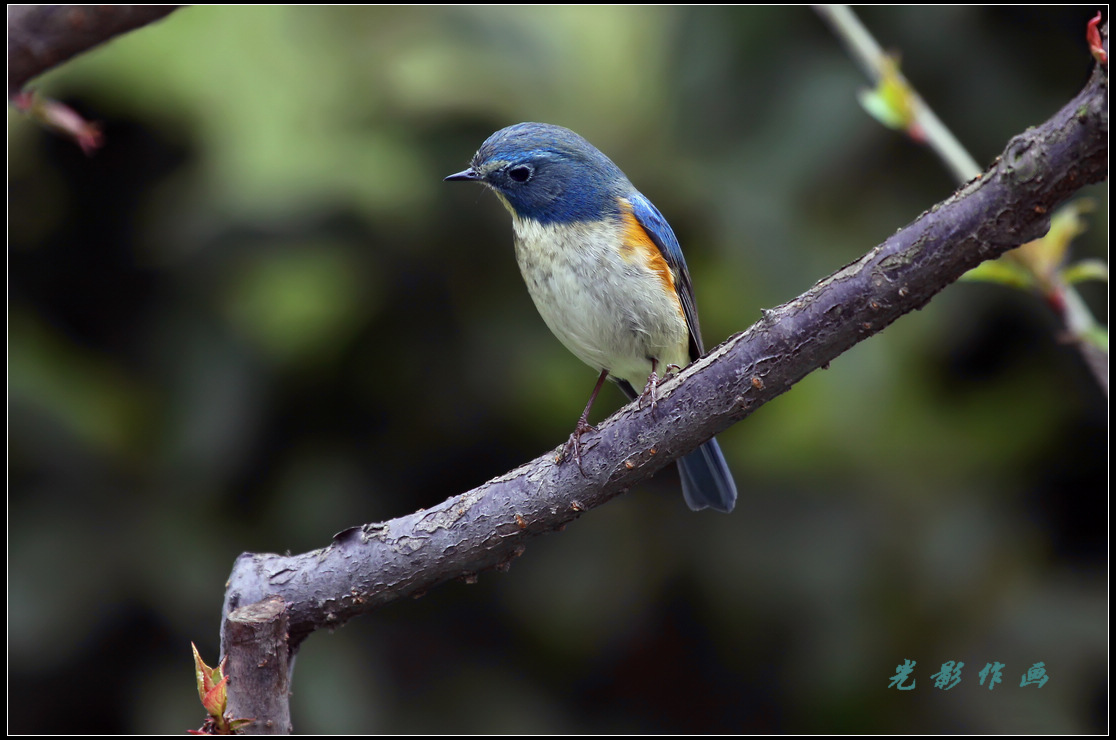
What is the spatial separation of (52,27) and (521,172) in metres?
1.41

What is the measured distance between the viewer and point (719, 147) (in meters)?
4.16

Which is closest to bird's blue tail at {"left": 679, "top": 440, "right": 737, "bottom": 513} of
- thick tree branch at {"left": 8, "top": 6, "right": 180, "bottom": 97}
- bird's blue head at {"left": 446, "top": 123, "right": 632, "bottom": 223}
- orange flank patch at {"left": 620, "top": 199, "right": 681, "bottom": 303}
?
orange flank patch at {"left": 620, "top": 199, "right": 681, "bottom": 303}

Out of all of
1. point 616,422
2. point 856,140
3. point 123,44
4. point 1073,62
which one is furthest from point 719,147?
point 123,44

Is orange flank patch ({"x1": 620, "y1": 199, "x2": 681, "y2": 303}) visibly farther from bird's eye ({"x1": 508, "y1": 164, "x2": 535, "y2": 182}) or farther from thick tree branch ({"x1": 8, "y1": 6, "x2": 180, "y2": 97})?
thick tree branch ({"x1": 8, "y1": 6, "x2": 180, "y2": 97})

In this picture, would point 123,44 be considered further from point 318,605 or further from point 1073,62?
point 1073,62

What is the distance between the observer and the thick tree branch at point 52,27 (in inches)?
104

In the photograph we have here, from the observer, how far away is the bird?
9.14 feet

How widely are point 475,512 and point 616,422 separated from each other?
40 centimetres

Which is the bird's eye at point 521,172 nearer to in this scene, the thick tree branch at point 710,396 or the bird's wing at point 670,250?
the bird's wing at point 670,250

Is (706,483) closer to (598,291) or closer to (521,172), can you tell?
(598,291)

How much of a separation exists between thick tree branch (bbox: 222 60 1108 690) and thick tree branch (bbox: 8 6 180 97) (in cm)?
159

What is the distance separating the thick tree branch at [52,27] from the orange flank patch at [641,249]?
147 centimetres

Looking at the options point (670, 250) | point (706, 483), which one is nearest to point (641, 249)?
point (670, 250)

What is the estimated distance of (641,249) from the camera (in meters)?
2.89
